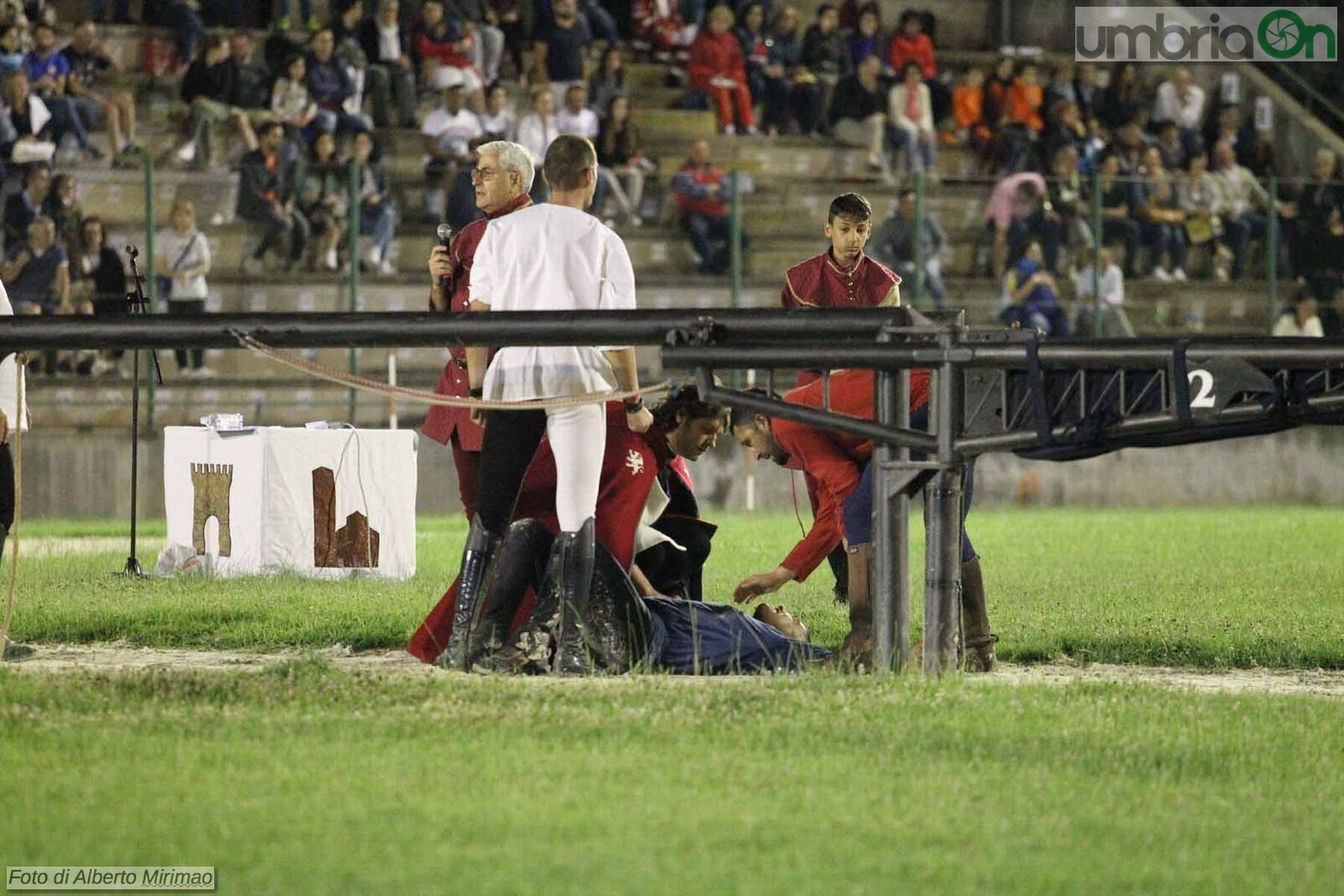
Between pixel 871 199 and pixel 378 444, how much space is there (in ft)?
40.1

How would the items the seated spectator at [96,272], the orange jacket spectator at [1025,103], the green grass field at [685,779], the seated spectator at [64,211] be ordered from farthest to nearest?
the orange jacket spectator at [1025,103] < the seated spectator at [64,211] < the seated spectator at [96,272] < the green grass field at [685,779]

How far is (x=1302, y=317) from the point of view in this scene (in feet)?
73.6

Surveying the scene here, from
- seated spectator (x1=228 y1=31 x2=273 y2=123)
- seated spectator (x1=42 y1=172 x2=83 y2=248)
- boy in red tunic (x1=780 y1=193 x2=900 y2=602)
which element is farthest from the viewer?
seated spectator (x1=228 y1=31 x2=273 y2=123)

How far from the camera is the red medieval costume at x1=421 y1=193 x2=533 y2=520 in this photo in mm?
9039

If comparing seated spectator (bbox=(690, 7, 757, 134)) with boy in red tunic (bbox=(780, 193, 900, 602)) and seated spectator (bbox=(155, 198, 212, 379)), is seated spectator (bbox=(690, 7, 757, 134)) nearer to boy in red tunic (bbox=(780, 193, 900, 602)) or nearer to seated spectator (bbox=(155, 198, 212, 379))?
seated spectator (bbox=(155, 198, 212, 379))

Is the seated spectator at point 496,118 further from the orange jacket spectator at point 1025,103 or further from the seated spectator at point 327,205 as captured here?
the orange jacket spectator at point 1025,103

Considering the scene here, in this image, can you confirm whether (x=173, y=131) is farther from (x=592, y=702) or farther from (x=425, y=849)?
(x=425, y=849)

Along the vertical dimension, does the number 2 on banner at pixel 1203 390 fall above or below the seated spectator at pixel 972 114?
below

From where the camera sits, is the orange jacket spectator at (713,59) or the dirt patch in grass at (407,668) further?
the orange jacket spectator at (713,59)

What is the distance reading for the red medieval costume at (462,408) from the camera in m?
9.04

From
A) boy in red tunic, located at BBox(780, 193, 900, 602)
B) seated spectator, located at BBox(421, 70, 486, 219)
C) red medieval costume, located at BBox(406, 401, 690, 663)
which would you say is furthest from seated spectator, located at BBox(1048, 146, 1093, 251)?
red medieval costume, located at BBox(406, 401, 690, 663)

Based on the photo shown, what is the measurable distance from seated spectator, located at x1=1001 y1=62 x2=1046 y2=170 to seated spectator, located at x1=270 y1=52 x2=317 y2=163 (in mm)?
7972

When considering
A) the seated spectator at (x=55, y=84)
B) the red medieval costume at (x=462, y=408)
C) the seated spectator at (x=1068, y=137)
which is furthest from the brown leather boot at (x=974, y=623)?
the seated spectator at (x=1068, y=137)

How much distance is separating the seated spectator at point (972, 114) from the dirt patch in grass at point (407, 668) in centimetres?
1684
